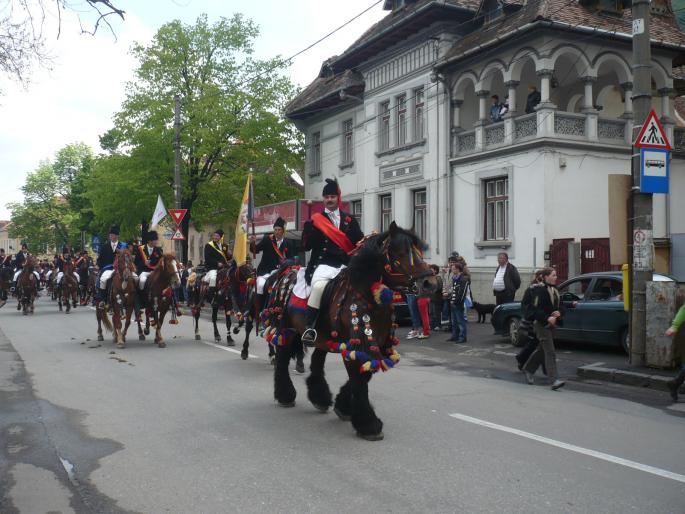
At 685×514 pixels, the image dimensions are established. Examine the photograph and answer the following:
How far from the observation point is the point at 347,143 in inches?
1209

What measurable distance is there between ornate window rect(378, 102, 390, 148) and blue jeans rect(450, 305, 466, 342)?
13.2m

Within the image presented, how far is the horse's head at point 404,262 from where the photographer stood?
21.0ft

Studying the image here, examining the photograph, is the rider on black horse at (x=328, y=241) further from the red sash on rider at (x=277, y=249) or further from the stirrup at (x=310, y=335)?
the red sash on rider at (x=277, y=249)

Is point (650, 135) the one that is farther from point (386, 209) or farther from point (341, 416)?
point (386, 209)

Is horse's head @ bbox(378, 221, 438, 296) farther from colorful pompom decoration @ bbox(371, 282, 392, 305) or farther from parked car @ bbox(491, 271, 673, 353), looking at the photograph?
A: parked car @ bbox(491, 271, 673, 353)

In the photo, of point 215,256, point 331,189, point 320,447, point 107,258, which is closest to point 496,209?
point 215,256

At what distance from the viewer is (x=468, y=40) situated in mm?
23125

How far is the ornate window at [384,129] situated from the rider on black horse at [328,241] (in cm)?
2038

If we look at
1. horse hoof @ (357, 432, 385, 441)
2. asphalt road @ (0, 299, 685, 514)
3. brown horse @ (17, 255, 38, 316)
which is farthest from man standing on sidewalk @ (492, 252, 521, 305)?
brown horse @ (17, 255, 38, 316)

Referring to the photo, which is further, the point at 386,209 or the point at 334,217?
the point at 386,209

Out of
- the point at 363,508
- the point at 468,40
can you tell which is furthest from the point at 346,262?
the point at 468,40

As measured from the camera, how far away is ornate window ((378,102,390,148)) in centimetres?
2731

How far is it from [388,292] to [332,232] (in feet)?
3.84

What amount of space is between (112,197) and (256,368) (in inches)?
968
